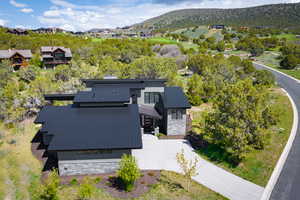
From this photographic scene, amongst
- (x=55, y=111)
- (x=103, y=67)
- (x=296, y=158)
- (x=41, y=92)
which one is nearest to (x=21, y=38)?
(x=103, y=67)

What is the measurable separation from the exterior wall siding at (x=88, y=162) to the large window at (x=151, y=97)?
1152cm

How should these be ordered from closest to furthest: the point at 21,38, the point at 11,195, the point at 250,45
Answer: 1. the point at 11,195
2. the point at 21,38
3. the point at 250,45

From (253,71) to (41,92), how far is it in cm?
4050

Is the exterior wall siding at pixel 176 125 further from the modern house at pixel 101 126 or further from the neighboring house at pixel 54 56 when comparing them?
the neighboring house at pixel 54 56

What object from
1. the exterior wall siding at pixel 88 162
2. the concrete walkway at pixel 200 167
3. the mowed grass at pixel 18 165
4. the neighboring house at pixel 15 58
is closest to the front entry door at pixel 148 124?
the concrete walkway at pixel 200 167

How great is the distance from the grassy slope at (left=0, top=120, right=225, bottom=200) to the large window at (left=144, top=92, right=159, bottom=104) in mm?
11750

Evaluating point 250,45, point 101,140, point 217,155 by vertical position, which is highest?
point 250,45

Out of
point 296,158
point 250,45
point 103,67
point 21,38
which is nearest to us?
point 296,158

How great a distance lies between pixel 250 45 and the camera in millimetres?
81688

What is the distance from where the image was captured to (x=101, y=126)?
18.3 m

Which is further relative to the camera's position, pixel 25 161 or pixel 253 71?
pixel 253 71

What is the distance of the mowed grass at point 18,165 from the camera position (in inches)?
611

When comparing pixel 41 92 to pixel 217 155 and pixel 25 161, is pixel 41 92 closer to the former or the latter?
pixel 25 161

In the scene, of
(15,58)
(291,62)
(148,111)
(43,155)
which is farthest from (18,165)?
(291,62)
